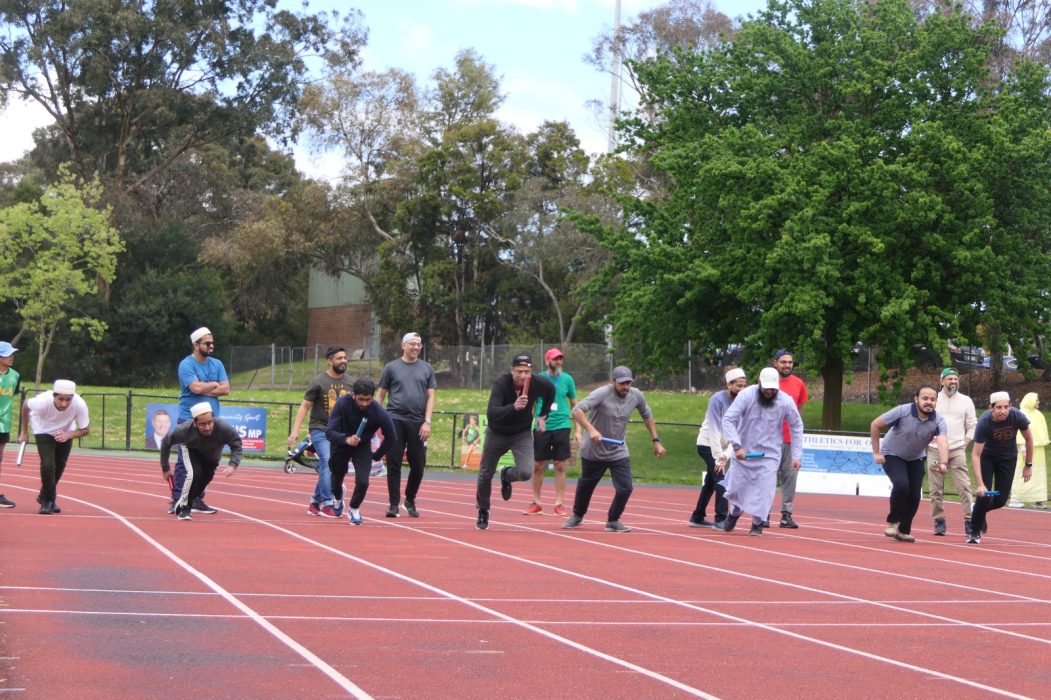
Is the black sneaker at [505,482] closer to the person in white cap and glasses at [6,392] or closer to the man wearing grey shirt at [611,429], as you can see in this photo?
the man wearing grey shirt at [611,429]

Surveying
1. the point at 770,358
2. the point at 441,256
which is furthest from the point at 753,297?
the point at 441,256

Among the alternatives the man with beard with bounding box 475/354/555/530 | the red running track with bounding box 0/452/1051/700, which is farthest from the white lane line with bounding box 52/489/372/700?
the man with beard with bounding box 475/354/555/530

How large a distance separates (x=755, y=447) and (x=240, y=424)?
1881 centimetres

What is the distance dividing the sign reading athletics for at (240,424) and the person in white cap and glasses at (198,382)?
55.2 ft

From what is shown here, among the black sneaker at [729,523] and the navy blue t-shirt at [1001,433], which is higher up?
the navy blue t-shirt at [1001,433]

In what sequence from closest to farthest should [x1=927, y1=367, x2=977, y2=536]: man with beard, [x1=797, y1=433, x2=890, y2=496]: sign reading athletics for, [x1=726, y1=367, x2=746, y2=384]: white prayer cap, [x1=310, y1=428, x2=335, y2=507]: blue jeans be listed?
[x1=726, y1=367, x2=746, y2=384]: white prayer cap, [x1=310, y1=428, x2=335, y2=507]: blue jeans, [x1=927, y1=367, x2=977, y2=536]: man with beard, [x1=797, y1=433, x2=890, y2=496]: sign reading athletics for

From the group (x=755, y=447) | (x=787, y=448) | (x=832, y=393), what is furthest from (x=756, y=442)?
(x=832, y=393)

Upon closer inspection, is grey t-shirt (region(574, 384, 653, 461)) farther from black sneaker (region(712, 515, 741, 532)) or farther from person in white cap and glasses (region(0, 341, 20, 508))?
person in white cap and glasses (region(0, 341, 20, 508))

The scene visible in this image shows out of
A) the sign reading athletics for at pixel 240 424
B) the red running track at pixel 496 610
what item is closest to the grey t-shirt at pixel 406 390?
the red running track at pixel 496 610

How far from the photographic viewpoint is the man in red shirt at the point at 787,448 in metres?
15.3

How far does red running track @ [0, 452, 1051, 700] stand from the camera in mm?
6625

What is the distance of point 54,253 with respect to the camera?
5731 cm

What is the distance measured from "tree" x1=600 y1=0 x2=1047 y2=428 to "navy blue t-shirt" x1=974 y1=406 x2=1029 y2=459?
50.8 feet

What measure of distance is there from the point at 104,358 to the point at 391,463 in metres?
49.7
